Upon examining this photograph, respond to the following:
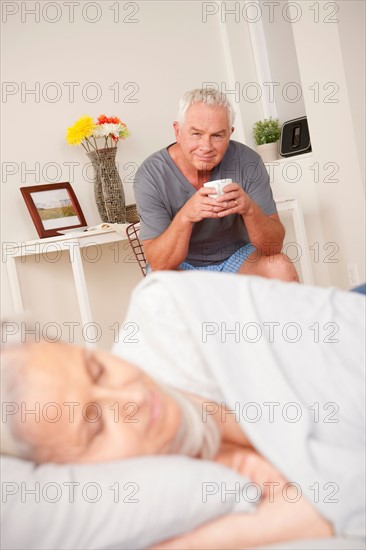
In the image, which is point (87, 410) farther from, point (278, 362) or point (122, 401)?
point (278, 362)

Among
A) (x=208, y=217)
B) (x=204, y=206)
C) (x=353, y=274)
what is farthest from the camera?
(x=353, y=274)

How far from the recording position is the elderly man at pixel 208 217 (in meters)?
2.69

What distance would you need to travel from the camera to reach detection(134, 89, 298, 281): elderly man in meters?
2.69

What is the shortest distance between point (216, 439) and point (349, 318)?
0.95 feet

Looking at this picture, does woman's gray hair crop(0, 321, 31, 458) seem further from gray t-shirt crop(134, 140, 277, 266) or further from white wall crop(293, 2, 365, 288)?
white wall crop(293, 2, 365, 288)

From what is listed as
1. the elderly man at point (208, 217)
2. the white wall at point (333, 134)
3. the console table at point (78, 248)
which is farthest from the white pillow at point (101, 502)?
the white wall at point (333, 134)

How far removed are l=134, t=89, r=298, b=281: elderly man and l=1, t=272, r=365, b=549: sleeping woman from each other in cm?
155

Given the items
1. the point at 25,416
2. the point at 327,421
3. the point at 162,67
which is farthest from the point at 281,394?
the point at 162,67

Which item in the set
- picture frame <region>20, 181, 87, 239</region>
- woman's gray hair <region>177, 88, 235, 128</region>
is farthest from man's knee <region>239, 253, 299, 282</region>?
picture frame <region>20, 181, 87, 239</region>

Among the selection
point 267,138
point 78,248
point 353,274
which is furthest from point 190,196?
point 267,138

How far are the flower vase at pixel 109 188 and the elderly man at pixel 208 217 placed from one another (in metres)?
0.82

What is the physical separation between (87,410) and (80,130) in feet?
9.54

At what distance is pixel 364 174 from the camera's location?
365cm

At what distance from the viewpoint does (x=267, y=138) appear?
4.27 m
